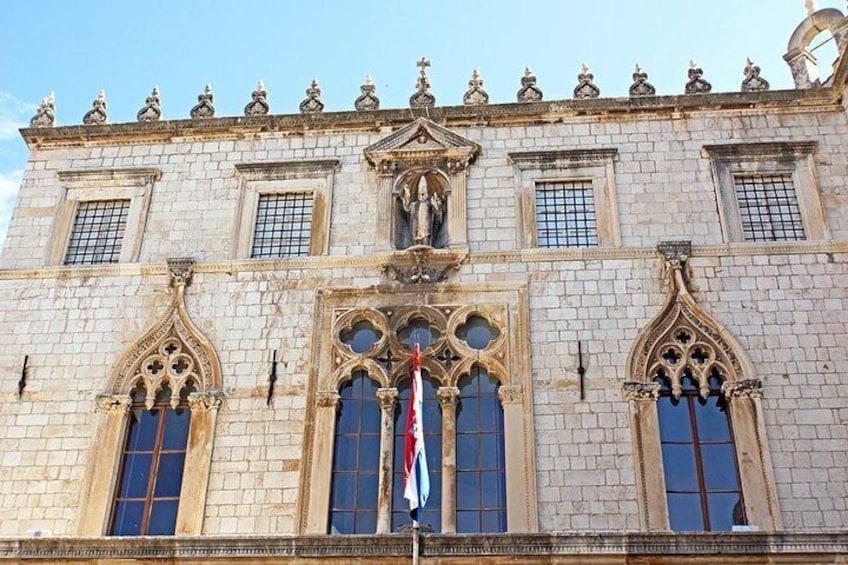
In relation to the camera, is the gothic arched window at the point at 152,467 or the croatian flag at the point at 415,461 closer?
the croatian flag at the point at 415,461

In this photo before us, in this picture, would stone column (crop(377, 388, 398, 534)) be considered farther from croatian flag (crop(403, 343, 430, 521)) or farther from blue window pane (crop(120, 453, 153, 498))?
blue window pane (crop(120, 453, 153, 498))

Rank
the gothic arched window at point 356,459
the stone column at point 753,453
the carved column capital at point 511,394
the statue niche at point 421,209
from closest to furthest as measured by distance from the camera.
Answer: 1. the stone column at point 753,453
2. the gothic arched window at point 356,459
3. the carved column capital at point 511,394
4. the statue niche at point 421,209

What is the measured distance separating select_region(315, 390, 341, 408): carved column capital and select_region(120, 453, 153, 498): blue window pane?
2642mm

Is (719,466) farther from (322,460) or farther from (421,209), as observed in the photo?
(421,209)

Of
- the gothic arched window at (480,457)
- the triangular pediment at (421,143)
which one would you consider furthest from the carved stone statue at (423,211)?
the gothic arched window at (480,457)

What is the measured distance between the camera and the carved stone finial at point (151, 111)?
1817cm

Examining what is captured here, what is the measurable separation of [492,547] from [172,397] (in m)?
5.73

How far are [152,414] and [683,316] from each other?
8184mm

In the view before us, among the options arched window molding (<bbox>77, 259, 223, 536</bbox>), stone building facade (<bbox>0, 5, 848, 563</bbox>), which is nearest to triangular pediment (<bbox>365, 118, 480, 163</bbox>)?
stone building facade (<bbox>0, 5, 848, 563</bbox>)

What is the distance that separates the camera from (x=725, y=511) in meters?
13.9

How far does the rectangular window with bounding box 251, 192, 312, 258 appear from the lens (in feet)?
Result: 54.7

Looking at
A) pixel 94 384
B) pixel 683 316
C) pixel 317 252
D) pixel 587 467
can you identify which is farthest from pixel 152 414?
pixel 683 316

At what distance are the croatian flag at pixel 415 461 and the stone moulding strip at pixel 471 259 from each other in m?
2.89

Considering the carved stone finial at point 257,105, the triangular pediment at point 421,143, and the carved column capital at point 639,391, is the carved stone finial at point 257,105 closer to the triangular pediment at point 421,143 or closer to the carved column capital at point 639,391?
the triangular pediment at point 421,143
